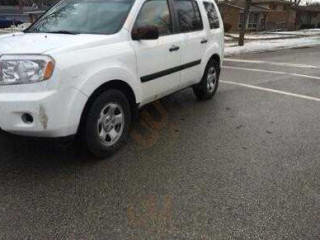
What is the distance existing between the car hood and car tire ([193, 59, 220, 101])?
2928 millimetres

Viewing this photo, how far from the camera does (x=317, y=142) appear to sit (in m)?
5.11

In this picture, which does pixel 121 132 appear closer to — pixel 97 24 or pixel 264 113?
pixel 97 24

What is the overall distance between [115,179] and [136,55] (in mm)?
1490

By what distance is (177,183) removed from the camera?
12.7ft

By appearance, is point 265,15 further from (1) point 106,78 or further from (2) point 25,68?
(2) point 25,68

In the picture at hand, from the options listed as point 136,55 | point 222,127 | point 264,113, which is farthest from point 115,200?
point 264,113

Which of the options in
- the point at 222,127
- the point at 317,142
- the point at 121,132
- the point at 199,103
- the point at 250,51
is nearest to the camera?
the point at 121,132

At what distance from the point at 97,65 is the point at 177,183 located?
1403mm

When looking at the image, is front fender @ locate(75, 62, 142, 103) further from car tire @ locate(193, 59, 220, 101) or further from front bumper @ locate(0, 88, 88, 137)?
car tire @ locate(193, 59, 220, 101)

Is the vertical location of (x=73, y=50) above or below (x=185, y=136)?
above

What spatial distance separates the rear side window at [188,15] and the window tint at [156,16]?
0.99ft

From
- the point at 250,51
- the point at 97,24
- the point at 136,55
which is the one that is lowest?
the point at 250,51

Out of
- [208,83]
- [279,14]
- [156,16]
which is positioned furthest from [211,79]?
[279,14]

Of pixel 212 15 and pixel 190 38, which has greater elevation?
pixel 212 15
